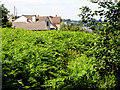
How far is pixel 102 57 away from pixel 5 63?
3008mm

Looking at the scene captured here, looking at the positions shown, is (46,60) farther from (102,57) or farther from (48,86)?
(102,57)

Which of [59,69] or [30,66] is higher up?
[30,66]

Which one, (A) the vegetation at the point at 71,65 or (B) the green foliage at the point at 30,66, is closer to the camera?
(A) the vegetation at the point at 71,65

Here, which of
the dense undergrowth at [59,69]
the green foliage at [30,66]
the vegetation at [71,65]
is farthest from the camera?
the green foliage at [30,66]

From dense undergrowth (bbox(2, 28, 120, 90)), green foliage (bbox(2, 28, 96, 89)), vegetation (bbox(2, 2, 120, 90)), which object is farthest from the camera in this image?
green foliage (bbox(2, 28, 96, 89))

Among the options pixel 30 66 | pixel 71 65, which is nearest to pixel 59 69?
pixel 71 65

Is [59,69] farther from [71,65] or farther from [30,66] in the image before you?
[30,66]

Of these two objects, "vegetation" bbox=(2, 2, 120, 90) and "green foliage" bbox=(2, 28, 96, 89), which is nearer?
"vegetation" bbox=(2, 2, 120, 90)

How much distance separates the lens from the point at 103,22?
4.68 metres

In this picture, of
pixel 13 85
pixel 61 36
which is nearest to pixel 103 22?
pixel 13 85

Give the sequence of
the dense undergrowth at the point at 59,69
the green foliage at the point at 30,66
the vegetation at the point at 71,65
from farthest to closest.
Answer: the green foliage at the point at 30,66
the dense undergrowth at the point at 59,69
the vegetation at the point at 71,65

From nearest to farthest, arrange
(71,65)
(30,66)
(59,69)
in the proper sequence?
(30,66), (59,69), (71,65)

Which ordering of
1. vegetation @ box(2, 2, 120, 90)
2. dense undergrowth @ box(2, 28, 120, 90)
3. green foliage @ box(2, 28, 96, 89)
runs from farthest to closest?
green foliage @ box(2, 28, 96, 89)
dense undergrowth @ box(2, 28, 120, 90)
vegetation @ box(2, 2, 120, 90)

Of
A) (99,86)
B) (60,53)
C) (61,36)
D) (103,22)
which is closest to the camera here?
(103,22)
